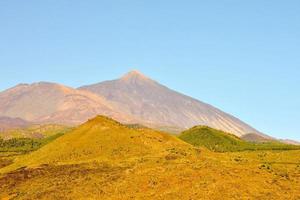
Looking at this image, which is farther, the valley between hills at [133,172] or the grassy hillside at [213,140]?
the grassy hillside at [213,140]

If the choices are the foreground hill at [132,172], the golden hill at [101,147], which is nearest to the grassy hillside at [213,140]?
the foreground hill at [132,172]

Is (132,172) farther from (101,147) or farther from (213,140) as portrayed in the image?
(213,140)

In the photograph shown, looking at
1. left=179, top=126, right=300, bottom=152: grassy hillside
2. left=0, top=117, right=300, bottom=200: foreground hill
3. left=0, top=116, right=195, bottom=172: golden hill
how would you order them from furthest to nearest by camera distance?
left=179, top=126, right=300, bottom=152: grassy hillside, left=0, top=116, right=195, bottom=172: golden hill, left=0, top=117, right=300, bottom=200: foreground hill

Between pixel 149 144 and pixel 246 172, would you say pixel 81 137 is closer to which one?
pixel 149 144

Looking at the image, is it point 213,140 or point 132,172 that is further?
point 213,140

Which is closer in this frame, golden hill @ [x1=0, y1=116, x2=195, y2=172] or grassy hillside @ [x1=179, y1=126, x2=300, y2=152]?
golden hill @ [x1=0, y1=116, x2=195, y2=172]

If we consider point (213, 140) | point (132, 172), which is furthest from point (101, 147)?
point (213, 140)

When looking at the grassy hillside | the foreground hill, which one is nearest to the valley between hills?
the foreground hill

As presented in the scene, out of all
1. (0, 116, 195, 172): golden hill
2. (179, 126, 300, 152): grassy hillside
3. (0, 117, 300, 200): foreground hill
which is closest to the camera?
(0, 117, 300, 200): foreground hill

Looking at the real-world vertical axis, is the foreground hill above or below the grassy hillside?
below

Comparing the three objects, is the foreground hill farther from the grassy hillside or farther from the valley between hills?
the grassy hillside

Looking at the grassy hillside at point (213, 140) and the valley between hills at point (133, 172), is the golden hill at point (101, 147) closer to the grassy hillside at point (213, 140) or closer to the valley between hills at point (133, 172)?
the valley between hills at point (133, 172)

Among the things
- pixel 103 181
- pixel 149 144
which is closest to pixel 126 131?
pixel 149 144

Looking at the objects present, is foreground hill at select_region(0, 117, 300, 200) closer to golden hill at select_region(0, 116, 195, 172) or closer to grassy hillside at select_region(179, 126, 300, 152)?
golden hill at select_region(0, 116, 195, 172)
